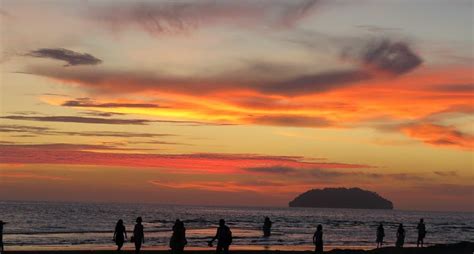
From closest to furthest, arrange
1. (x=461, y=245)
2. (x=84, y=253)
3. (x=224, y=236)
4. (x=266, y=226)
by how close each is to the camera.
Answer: (x=224, y=236) → (x=84, y=253) → (x=461, y=245) → (x=266, y=226)

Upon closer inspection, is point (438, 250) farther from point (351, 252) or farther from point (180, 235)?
point (180, 235)

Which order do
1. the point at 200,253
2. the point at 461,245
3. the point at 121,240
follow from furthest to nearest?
the point at 461,245, the point at 200,253, the point at 121,240

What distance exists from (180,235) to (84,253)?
9777 millimetres

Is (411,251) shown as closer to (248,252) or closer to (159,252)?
(248,252)

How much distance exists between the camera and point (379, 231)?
154ft

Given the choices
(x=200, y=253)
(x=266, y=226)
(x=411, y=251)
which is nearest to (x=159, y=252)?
(x=200, y=253)

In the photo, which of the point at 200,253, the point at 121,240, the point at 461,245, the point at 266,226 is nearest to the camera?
the point at 121,240

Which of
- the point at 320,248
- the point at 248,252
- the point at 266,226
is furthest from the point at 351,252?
the point at 266,226

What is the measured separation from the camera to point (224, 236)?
2712cm

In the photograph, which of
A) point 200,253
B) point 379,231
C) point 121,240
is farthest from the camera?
point 379,231

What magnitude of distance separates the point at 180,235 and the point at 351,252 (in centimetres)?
1194

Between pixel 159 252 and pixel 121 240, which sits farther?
pixel 159 252

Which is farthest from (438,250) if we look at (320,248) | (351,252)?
(320,248)

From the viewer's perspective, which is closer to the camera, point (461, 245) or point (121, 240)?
point (121, 240)
